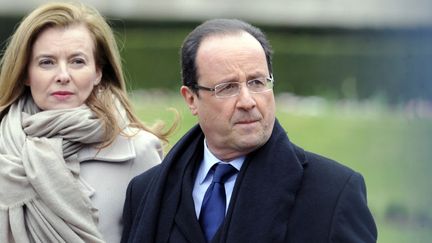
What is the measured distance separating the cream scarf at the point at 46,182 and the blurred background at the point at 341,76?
1437 millimetres

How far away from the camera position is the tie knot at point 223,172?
12.2 feet

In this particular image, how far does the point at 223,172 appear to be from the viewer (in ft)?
12.2

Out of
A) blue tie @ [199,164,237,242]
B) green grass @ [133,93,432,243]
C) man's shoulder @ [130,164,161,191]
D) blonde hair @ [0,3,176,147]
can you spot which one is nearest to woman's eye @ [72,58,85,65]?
blonde hair @ [0,3,176,147]

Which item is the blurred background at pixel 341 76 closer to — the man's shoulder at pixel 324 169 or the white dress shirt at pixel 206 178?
the white dress shirt at pixel 206 178

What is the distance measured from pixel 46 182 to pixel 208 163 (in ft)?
2.20

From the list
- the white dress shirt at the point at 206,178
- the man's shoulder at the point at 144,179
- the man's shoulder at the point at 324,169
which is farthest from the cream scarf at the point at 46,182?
the man's shoulder at the point at 324,169

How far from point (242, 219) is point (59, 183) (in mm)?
863

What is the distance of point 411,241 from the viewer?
8.34m

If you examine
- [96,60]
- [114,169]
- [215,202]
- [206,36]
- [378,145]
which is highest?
[206,36]

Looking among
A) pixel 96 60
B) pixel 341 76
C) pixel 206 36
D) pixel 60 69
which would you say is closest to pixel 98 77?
pixel 96 60

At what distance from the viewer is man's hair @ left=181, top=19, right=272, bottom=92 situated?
3732 millimetres

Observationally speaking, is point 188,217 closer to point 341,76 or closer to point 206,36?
point 206,36

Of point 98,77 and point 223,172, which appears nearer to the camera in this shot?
point 223,172

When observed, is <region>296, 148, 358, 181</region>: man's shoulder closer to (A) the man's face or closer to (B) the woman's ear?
(A) the man's face
